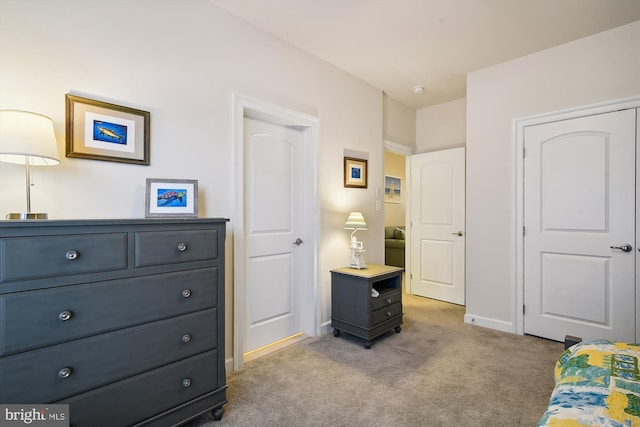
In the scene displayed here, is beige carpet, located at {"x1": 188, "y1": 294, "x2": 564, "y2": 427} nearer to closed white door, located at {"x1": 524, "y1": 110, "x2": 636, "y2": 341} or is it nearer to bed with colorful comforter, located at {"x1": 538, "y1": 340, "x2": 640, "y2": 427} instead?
closed white door, located at {"x1": 524, "y1": 110, "x2": 636, "y2": 341}

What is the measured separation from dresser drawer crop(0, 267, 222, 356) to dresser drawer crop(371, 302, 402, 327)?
1.60m

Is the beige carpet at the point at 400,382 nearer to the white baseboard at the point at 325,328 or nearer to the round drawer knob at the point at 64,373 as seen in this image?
the white baseboard at the point at 325,328

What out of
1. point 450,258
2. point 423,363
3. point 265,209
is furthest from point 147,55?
point 450,258

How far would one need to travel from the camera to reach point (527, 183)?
10.3ft

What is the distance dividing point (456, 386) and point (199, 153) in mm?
2416

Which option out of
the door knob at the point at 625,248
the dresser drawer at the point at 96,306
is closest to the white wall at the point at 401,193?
the door knob at the point at 625,248

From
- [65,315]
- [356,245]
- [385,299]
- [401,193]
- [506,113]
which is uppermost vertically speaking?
[506,113]

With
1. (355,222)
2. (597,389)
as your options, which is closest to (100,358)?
(597,389)

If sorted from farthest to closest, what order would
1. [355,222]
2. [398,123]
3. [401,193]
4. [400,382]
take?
[401,193]
[398,123]
[355,222]
[400,382]

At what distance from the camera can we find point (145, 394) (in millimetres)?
1544

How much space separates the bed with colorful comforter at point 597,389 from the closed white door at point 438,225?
2.84 metres

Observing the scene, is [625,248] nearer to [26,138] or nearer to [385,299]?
[385,299]

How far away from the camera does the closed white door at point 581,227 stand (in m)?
2.66

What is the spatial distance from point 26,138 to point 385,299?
2.76 m
